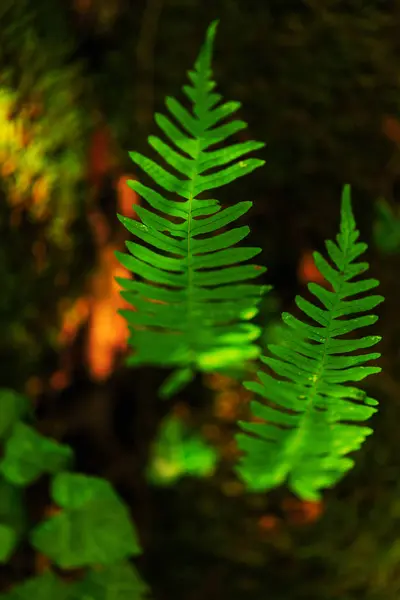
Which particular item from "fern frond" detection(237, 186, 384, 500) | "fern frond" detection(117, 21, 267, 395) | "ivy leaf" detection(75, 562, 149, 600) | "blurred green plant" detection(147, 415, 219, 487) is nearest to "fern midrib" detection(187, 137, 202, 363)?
"fern frond" detection(117, 21, 267, 395)

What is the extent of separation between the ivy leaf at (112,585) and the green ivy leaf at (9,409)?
33 centimetres

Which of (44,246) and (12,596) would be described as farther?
(44,246)

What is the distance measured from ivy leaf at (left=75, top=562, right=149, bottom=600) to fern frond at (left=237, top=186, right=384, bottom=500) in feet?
0.98

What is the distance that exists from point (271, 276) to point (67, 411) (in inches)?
23.5

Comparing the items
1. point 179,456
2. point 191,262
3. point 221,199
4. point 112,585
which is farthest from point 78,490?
point 221,199

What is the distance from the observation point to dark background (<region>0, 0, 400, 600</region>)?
1.14 meters

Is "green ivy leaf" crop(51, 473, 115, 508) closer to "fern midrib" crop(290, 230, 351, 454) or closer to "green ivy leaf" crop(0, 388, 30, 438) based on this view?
"green ivy leaf" crop(0, 388, 30, 438)

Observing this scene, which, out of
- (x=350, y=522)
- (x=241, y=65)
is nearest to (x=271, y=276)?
(x=241, y=65)

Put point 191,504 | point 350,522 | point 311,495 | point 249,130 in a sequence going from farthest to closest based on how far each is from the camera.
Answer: point 191,504 → point 350,522 → point 249,130 → point 311,495

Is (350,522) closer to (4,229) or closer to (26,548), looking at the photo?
(26,548)

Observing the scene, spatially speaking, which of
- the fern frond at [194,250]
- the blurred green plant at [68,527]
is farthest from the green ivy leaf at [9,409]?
the fern frond at [194,250]

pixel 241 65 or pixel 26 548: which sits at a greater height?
pixel 241 65

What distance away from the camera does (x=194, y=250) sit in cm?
87

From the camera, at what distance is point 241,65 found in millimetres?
1160
